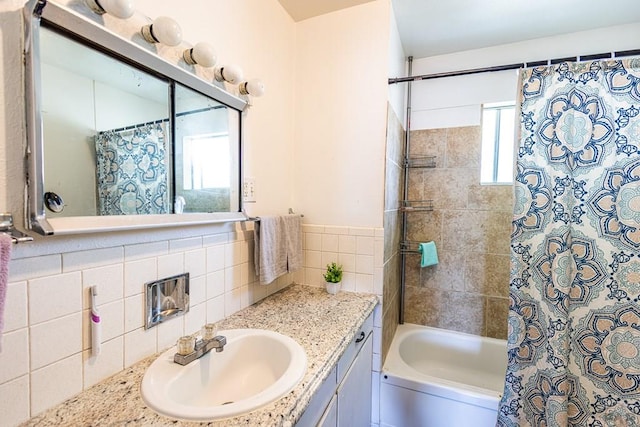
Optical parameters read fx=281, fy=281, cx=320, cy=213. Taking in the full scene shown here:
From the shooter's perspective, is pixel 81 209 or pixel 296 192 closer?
pixel 81 209

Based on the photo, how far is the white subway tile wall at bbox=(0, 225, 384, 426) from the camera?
24.2 inches

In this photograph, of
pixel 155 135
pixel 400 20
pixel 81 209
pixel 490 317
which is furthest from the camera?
pixel 490 317

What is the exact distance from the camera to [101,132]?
76 cm

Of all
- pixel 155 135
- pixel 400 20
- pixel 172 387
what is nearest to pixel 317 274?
pixel 172 387

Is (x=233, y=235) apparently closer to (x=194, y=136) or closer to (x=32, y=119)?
(x=194, y=136)

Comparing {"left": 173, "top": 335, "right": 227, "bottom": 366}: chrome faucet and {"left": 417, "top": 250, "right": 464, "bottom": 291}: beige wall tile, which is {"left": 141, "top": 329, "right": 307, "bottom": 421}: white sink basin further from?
{"left": 417, "top": 250, "right": 464, "bottom": 291}: beige wall tile

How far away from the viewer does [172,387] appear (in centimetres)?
79

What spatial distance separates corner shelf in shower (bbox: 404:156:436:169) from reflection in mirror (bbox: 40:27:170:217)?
71.3 inches

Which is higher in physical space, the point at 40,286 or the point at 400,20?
the point at 400,20

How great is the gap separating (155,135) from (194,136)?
170 millimetres

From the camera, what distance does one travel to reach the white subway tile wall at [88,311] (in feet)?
2.02

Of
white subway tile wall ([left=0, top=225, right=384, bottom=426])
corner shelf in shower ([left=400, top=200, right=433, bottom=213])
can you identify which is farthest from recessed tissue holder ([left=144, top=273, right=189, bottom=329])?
corner shelf in shower ([left=400, top=200, right=433, bottom=213])

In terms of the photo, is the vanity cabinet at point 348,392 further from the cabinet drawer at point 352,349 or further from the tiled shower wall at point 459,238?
the tiled shower wall at point 459,238

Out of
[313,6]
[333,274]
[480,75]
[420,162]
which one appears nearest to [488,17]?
[480,75]
